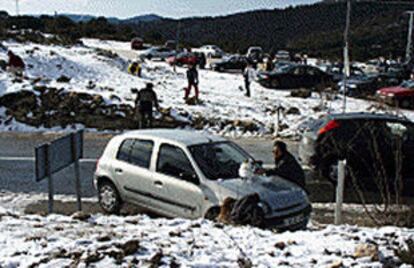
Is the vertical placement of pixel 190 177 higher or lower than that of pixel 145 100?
lower

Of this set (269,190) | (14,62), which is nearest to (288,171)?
(269,190)

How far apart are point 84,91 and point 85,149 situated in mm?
6446

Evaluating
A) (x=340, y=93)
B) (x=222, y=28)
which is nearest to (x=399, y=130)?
(x=340, y=93)

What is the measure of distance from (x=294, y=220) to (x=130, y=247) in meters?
3.16

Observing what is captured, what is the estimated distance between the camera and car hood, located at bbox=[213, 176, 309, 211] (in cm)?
744

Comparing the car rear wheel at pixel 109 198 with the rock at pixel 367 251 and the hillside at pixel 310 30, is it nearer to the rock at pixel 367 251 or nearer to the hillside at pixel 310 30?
the rock at pixel 367 251

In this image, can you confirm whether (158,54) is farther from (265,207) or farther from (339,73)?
(265,207)

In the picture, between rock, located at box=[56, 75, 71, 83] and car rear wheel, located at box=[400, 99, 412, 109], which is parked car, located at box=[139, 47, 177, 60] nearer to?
rock, located at box=[56, 75, 71, 83]

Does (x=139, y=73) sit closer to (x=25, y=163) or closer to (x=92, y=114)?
(x=92, y=114)

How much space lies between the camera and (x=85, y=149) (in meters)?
15.1

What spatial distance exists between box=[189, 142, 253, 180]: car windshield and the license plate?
1.05 m

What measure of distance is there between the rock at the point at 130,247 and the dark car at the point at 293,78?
27.6 metres

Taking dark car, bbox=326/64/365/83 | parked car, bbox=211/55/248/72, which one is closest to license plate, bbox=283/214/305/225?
dark car, bbox=326/64/365/83

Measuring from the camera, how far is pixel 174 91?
26.2 metres
